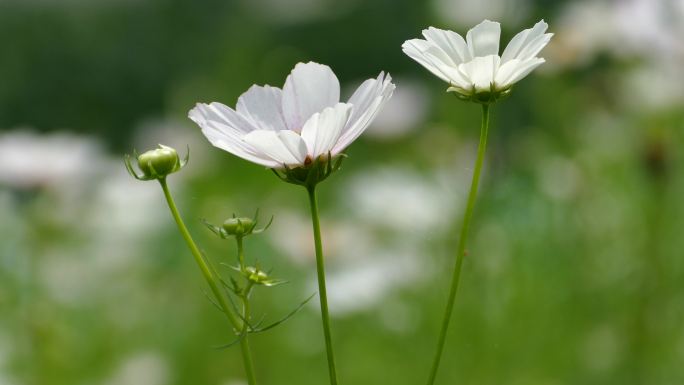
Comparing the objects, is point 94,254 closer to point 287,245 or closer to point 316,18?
point 287,245

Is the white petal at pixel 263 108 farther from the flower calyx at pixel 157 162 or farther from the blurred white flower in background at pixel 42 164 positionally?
the blurred white flower in background at pixel 42 164

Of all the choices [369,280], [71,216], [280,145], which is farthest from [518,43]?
[71,216]

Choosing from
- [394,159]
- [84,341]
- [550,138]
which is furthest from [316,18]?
[84,341]

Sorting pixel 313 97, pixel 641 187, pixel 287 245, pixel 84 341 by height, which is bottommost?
pixel 84 341

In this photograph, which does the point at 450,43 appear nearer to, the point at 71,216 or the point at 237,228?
the point at 237,228

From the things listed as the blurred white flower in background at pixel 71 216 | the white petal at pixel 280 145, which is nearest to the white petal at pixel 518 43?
the white petal at pixel 280 145

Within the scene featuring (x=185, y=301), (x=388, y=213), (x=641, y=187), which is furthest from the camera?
(x=388, y=213)

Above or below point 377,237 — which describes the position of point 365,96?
above
